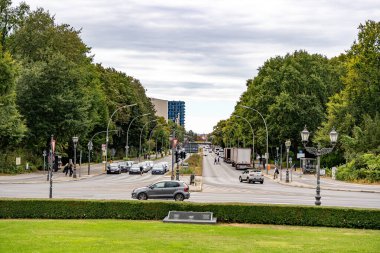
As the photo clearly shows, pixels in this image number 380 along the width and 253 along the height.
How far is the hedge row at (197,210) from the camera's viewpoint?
2702cm

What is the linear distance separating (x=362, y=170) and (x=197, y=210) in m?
43.0

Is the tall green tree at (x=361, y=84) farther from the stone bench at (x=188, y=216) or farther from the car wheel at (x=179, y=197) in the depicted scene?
the stone bench at (x=188, y=216)

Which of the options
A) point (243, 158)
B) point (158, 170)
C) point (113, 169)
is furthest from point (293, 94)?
point (113, 169)

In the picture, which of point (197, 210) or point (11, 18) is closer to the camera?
point (197, 210)

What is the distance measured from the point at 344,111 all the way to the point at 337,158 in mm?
11103

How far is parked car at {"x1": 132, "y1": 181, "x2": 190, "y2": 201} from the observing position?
3903cm

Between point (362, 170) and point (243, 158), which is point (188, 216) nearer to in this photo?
point (362, 170)

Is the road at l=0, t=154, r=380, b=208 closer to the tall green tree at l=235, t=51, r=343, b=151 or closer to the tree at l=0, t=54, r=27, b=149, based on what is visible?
the tree at l=0, t=54, r=27, b=149

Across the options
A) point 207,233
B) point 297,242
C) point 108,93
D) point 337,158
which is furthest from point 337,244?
point 108,93

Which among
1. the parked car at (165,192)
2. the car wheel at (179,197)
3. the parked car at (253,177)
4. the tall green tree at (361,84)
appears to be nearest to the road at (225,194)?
the car wheel at (179,197)

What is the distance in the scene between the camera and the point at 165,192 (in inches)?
1555

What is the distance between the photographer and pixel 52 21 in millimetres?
83125

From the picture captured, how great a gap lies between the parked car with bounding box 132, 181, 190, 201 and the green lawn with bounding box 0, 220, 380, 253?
11793mm

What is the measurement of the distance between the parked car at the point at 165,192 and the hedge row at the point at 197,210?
10708 mm
